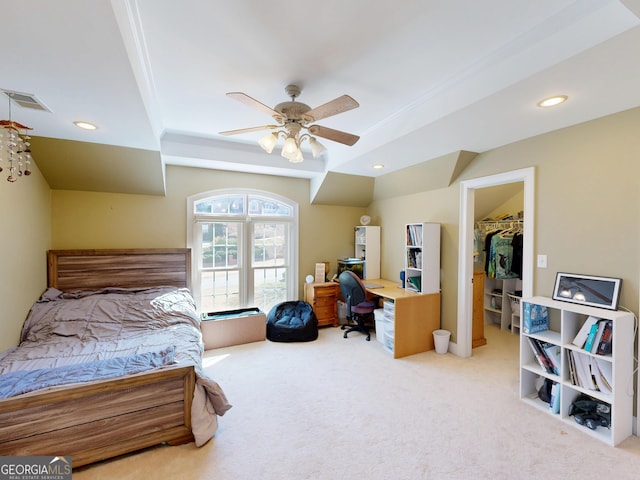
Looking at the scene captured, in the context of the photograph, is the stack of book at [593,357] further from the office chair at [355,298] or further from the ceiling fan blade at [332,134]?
the ceiling fan blade at [332,134]

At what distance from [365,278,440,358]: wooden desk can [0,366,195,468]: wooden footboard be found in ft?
7.56

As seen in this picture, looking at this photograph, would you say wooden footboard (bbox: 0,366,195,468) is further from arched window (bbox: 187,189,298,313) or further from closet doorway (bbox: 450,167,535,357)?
closet doorway (bbox: 450,167,535,357)

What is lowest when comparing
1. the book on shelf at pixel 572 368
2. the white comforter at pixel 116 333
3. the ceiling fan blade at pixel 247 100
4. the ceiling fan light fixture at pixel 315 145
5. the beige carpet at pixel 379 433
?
the beige carpet at pixel 379 433

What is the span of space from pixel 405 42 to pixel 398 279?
10.9ft

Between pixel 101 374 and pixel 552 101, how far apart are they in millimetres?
3571

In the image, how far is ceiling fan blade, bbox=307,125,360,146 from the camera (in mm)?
2156

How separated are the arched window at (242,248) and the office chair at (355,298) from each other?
104 cm

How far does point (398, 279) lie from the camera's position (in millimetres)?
4371

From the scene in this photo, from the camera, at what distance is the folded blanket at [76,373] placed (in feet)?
5.47

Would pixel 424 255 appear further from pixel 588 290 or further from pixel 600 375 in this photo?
pixel 600 375

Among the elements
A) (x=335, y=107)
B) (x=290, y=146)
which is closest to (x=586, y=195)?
(x=335, y=107)

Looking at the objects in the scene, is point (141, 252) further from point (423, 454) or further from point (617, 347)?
point (617, 347)

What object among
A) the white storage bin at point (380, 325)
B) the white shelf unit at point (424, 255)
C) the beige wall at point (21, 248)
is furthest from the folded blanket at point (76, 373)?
the white shelf unit at point (424, 255)

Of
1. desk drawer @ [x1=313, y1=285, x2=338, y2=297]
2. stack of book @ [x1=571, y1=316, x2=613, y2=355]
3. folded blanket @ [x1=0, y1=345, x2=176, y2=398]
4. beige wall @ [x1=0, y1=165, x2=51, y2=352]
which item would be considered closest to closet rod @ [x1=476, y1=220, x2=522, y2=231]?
stack of book @ [x1=571, y1=316, x2=613, y2=355]
